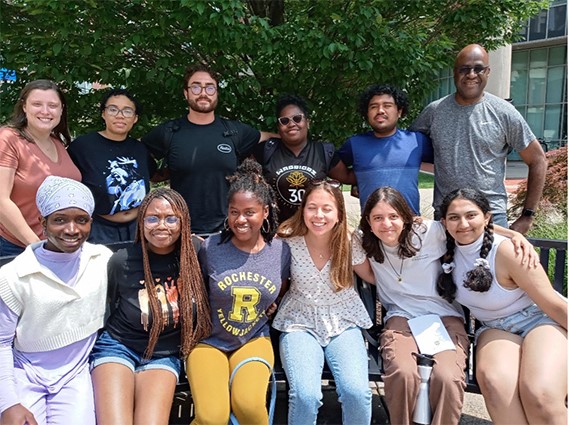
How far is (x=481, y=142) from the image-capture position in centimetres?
391

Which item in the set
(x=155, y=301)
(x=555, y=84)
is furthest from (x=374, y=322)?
(x=555, y=84)

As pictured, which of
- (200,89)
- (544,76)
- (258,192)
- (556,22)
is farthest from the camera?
(544,76)

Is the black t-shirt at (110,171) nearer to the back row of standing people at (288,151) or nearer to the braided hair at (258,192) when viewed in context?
the back row of standing people at (288,151)

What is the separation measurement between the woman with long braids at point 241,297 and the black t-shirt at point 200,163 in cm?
47

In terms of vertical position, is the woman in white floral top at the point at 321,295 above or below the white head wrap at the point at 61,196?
below

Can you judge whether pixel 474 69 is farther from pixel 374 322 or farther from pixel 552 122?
pixel 552 122

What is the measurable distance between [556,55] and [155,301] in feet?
90.9

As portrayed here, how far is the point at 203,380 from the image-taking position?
9.53 feet

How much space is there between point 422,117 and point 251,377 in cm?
247

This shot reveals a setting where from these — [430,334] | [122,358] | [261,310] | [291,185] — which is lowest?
[122,358]

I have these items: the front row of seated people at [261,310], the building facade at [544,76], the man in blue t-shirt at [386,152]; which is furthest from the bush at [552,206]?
the building facade at [544,76]

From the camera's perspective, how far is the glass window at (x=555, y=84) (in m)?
25.5

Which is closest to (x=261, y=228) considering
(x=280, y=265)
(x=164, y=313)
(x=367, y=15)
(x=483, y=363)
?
(x=280, y=265)

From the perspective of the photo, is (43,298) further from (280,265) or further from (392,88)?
(392,88)
